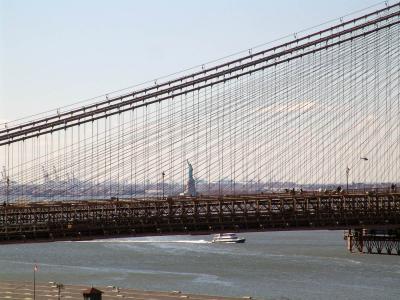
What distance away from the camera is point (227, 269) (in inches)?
2768

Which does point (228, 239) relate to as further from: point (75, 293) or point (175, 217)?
point (175, 217)

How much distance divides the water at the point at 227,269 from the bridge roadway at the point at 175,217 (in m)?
3.66

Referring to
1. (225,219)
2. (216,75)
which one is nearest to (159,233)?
(225,219)

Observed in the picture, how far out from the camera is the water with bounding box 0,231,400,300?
57.6 meters

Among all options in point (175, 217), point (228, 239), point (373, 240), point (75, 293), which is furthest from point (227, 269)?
point (228, 239)

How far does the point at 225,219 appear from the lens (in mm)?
53500

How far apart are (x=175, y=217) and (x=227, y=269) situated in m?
18.9

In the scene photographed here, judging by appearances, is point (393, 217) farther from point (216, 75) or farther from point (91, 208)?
point (91, 208)

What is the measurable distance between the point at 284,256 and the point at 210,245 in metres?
26.1

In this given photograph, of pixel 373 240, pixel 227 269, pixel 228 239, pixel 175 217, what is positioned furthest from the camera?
pixel 228 239

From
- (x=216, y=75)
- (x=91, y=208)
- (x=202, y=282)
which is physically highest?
(x=216, y=75)

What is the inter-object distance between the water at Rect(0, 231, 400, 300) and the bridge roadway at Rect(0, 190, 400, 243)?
3660mm

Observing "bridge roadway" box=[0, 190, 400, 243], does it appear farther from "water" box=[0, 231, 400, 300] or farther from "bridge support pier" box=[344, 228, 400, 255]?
"bridge support pier" box=[344, 228, 400, 255]

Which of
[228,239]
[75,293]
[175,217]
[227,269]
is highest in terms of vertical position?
[175,217]
